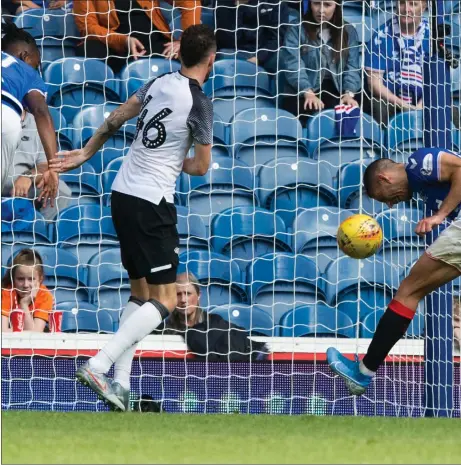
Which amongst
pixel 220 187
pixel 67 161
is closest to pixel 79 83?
pixel 220 187

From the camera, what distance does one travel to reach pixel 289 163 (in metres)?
8.83

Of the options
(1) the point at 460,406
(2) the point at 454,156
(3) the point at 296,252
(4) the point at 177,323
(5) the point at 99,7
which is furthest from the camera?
(5) the point at 99,7

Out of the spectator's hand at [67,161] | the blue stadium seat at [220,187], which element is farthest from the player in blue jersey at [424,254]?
the blue stadium seat at [220,187]

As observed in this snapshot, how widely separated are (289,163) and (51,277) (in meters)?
2.03

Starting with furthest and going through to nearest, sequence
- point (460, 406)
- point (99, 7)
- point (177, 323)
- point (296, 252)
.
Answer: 1. point (99, 7)
2. point (296, 252)
3. point (177, 323)
4. point (460, 406)

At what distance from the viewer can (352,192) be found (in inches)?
343

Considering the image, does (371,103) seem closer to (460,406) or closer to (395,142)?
(395,142)

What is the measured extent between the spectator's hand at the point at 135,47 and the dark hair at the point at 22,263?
71.7 inches

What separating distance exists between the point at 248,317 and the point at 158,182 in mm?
2456

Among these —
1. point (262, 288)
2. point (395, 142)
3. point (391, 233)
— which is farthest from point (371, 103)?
point (262, 288)

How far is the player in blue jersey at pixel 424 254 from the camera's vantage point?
596cm

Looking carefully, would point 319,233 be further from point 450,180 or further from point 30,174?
point 450,180

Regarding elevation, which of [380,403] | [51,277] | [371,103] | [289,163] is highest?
[371,103]

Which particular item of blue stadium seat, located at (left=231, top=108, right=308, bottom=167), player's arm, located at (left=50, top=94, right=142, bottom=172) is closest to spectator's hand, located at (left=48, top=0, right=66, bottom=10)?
blue stadium seat, located at (left=231, top=108, right=308, bottom=167)
